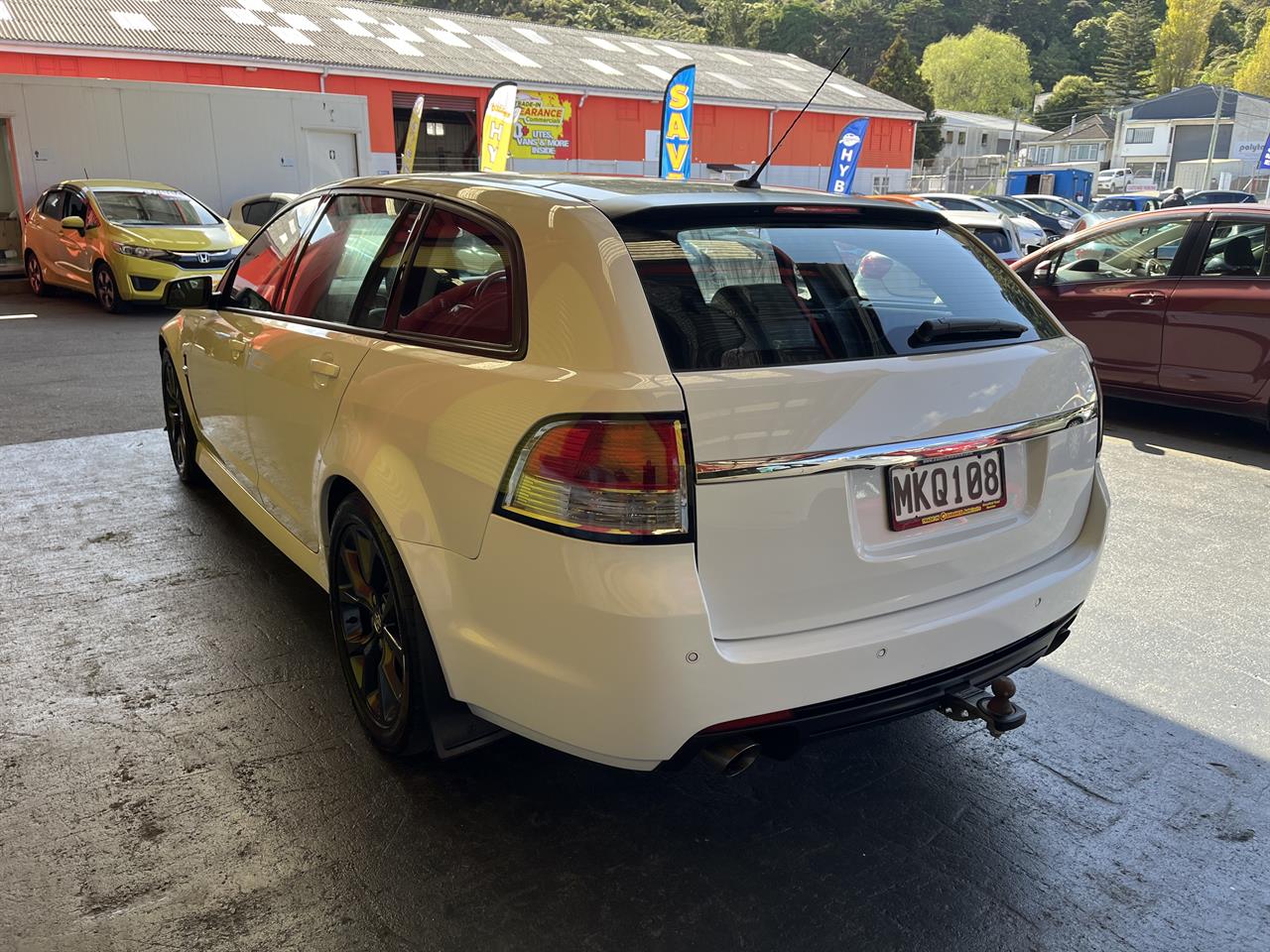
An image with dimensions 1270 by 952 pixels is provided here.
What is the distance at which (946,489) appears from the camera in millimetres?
2295

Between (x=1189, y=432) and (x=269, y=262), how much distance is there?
618cm

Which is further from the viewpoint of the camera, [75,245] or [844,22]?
[844,22]

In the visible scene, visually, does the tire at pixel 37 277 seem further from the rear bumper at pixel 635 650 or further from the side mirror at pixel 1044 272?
the rear bumper at pixel 635 650

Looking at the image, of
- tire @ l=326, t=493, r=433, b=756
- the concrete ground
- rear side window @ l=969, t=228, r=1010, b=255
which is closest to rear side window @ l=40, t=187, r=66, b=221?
the concrete ground

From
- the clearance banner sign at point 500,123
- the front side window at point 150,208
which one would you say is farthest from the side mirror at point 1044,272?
the clearance banner sign at point 500,123

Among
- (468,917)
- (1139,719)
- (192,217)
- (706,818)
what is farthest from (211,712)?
(192,217)

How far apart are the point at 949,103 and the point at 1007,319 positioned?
112847mm

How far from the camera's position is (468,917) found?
2188 millimetres

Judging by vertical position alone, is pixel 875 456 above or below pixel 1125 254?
below

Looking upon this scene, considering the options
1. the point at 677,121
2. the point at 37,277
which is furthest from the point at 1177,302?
the point at 37,277

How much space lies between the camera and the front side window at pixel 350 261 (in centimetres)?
291

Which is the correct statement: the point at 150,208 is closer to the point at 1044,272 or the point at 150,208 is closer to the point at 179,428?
the point at 179,428

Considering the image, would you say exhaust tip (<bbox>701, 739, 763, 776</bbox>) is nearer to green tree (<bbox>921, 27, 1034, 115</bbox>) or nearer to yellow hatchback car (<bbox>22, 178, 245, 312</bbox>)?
yellow hatchback car (<bbox>22, 178, 245, 312</bbox>)

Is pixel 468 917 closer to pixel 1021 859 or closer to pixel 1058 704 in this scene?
pixel 1021 859
